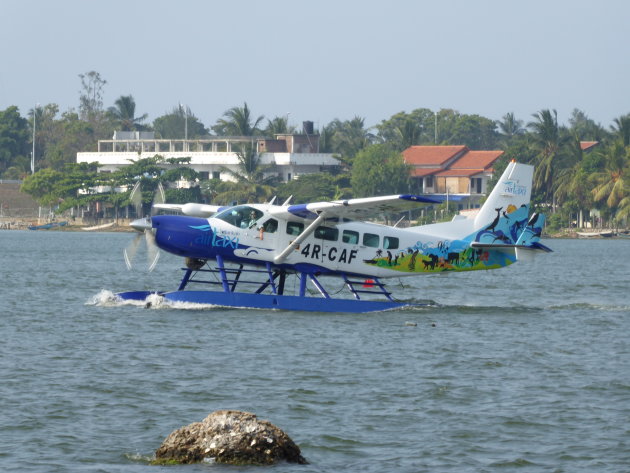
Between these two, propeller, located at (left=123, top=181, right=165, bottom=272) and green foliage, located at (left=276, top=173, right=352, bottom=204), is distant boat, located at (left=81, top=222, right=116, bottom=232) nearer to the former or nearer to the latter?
green foliage, located at (left=276, top=173, right=352, bottom=204)

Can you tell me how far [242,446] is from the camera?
12.3m

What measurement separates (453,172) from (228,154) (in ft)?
74.7

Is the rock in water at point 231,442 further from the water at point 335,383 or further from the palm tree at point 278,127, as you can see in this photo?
the palm tree at point 278,127

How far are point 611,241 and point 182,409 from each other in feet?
310

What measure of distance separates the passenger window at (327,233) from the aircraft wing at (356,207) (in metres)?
0.62

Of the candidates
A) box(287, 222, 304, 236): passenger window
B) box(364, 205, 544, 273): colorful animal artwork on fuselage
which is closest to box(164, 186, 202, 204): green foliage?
box(364, 205, 544, 273): colorful animal artwork on fuselage

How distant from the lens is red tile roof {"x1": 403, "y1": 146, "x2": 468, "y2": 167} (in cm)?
11438

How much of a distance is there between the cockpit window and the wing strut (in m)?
0.98

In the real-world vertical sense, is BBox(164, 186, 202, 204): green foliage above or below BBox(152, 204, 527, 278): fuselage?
above

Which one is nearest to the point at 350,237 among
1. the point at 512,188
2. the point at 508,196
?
the point at 508,196

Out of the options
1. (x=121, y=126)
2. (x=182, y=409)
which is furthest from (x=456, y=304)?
(x=121, y=126)

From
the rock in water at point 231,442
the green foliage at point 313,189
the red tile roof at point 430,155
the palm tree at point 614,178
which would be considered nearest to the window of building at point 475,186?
the red tile roof at point 430,155

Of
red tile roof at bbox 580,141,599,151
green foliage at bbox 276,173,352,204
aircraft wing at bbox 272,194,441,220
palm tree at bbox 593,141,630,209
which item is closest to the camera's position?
aircraft wing at bbox 272,194,441,220

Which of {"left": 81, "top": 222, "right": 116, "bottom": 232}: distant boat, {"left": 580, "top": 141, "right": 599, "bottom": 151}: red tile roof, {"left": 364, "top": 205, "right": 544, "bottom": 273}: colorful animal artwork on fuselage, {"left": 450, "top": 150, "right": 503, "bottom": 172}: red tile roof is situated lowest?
{"left": 81, "top": 222, "right": 116, "bottom": 232}: distant boat
